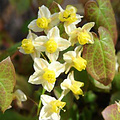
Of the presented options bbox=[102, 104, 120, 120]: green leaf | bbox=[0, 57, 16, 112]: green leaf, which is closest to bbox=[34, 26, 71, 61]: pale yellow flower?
bbox=[0, 57, 16, 112]: green leaf

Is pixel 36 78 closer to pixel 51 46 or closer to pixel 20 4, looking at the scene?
pixel 51 46

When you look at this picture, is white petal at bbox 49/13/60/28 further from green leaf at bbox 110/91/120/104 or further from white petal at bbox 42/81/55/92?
green leaf at bbox 110/91/120/104

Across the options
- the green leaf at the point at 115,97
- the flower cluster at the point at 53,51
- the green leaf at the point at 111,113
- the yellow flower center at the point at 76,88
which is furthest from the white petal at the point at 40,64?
the green leaf at the point at 115,97

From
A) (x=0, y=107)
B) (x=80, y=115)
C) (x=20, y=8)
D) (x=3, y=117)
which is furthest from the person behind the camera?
(x=20, y=8)

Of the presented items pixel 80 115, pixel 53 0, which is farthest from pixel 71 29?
pixel 80 115

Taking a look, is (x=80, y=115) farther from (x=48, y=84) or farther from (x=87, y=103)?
(x=48, y=84)
